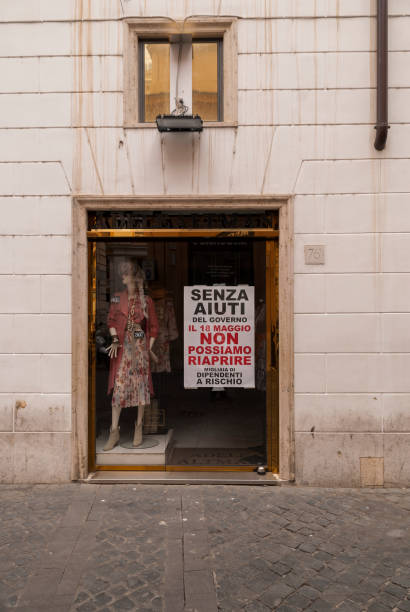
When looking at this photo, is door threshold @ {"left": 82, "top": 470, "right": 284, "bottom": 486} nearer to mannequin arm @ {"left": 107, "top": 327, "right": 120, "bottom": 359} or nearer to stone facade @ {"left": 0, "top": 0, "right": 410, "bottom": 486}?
stone facade @ {"left": 0, "top": 0, "right": 410, "bottom": 486}

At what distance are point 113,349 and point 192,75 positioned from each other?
327 cm

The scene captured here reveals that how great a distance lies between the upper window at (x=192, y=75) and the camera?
5617 mm

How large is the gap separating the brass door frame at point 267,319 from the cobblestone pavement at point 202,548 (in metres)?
0.39

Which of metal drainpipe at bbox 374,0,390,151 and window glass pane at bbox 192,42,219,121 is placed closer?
metal drainpipe at bbox 374,0,390,151

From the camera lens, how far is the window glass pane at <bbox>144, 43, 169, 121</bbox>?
221 inches

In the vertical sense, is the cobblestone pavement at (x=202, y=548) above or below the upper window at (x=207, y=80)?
below

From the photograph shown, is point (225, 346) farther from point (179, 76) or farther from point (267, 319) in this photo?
point (179, 76)

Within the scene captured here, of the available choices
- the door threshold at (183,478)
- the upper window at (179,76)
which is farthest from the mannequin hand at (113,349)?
the upper window at (179,76)

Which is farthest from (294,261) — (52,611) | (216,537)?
(52,611)

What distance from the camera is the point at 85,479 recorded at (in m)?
5.44

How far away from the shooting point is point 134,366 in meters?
5.91

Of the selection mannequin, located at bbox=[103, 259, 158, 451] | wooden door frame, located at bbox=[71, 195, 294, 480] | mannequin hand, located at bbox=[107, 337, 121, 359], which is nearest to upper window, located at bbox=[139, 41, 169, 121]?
wooden door frame, located at bbox=[71, 195, 294, 480]

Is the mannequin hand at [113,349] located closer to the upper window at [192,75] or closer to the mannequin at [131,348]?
the mannequin at [131,348]

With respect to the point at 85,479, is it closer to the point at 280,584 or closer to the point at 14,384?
the point at 14,384
